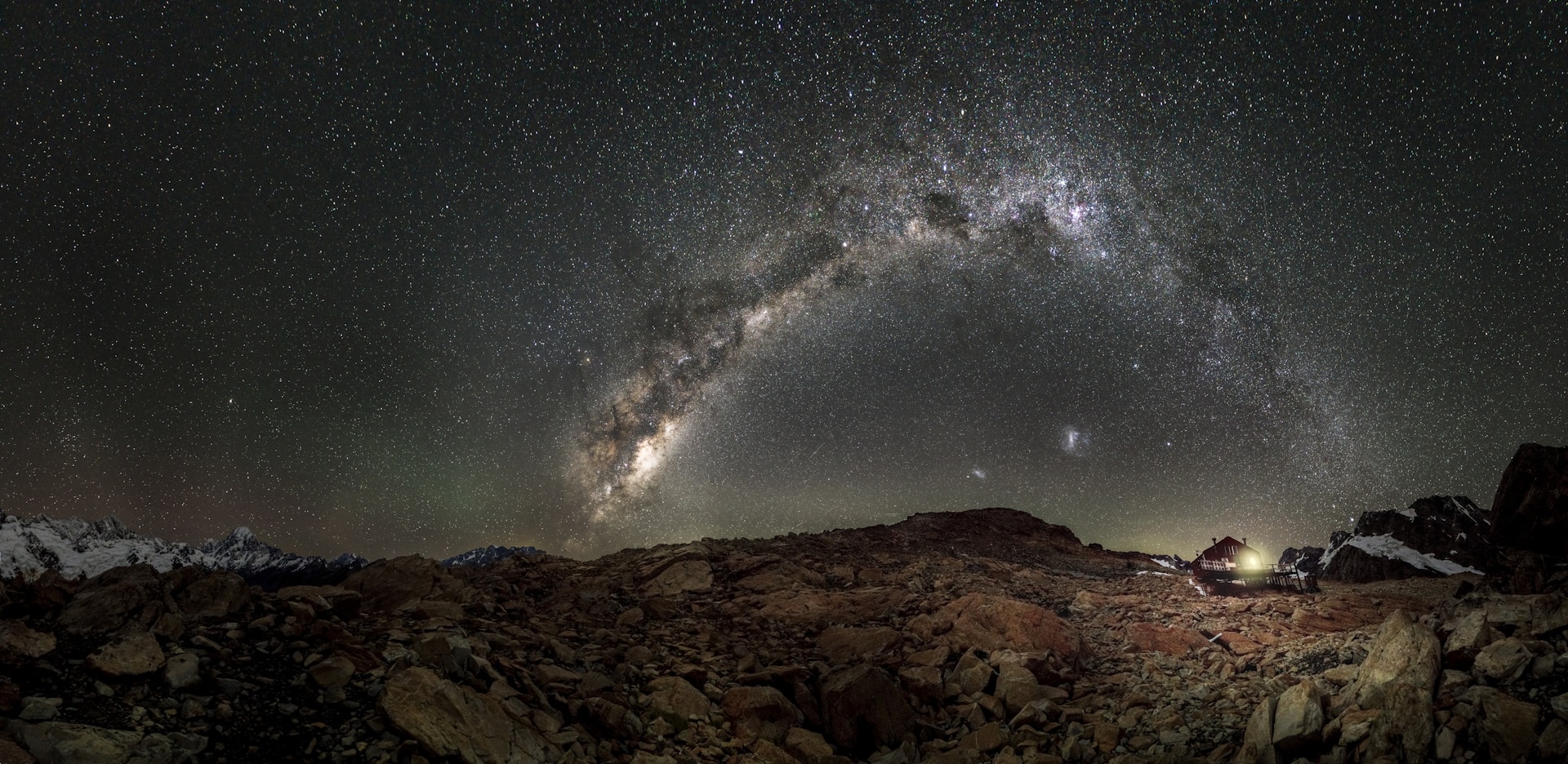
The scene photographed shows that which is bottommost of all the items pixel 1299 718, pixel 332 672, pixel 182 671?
pixel 1299 718

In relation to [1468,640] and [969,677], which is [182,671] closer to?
[969,677]

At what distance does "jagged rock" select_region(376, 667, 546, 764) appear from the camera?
8852 mm

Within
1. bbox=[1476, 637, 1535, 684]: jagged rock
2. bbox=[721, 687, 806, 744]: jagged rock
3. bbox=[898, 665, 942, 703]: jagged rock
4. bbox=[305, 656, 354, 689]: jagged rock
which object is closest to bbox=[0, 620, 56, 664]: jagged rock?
bbox=[305, 656, 354, 689]: jagged rock

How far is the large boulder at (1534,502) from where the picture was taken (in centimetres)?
3053

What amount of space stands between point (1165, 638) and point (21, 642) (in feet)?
74.2

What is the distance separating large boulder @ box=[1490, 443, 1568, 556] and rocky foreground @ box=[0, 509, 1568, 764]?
21.3 metres

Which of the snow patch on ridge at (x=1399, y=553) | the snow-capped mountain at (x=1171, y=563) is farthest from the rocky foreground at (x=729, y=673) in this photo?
the snow patch on ridge at (x=1399, y=553)

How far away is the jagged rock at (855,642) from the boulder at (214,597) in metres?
11.9

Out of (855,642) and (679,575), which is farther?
(679,575)

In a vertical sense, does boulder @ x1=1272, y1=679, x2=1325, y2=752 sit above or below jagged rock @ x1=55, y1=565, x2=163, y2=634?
below

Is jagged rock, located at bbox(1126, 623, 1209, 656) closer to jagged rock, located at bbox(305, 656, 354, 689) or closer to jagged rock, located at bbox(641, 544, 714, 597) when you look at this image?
jagged rock, located at bbox(641, 544, 714, 597)

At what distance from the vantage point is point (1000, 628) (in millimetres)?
16688

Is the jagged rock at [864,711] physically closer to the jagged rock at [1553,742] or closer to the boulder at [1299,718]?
the boulder at [1299,718]

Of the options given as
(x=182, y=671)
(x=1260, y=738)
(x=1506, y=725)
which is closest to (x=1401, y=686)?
(x=1506, y=725)
